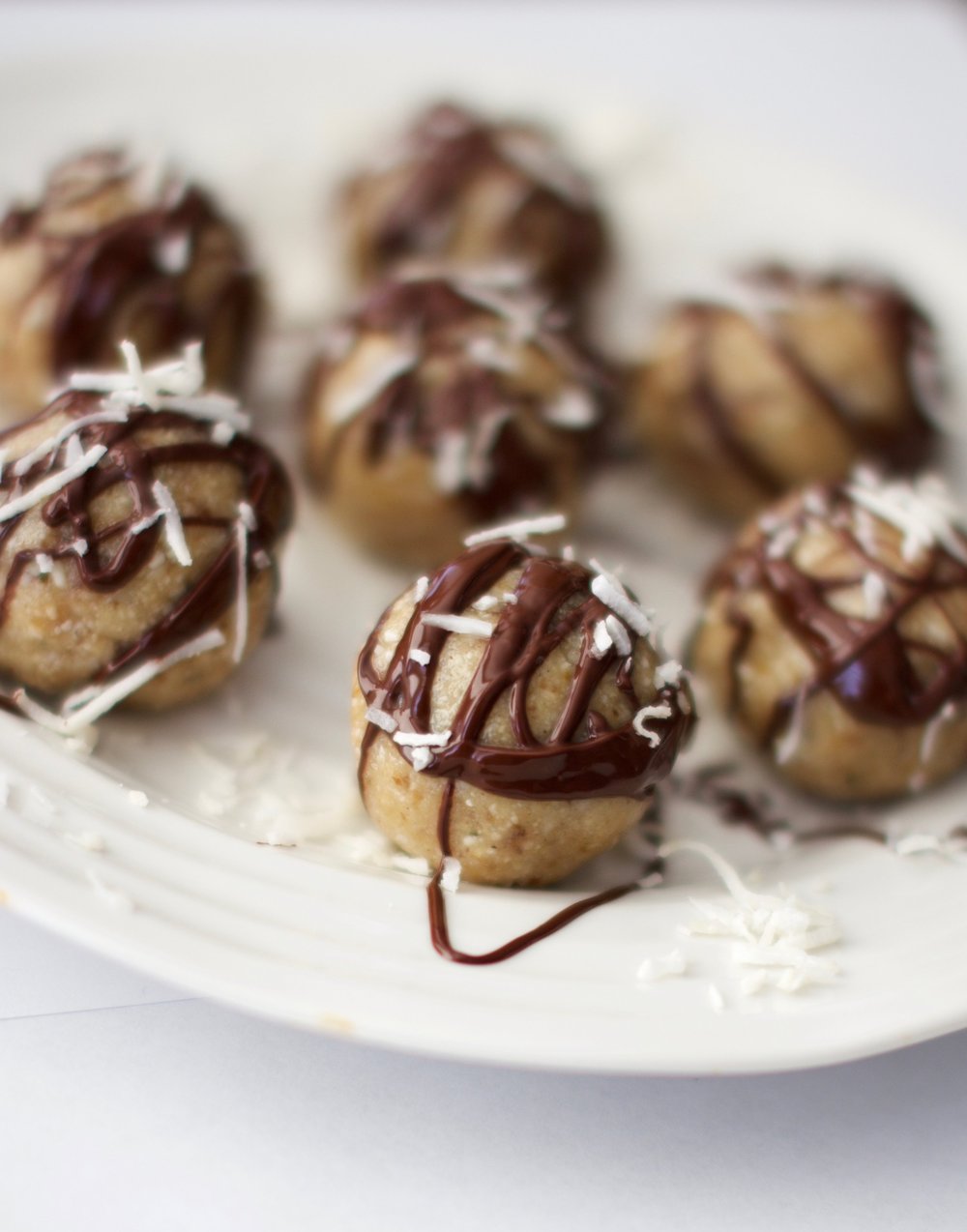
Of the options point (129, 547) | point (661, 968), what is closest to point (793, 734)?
point (661, 968)

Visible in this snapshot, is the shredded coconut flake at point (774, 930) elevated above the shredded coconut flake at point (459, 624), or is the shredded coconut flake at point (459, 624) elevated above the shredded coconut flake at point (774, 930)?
the shredded coconut flake at point (459, 624)

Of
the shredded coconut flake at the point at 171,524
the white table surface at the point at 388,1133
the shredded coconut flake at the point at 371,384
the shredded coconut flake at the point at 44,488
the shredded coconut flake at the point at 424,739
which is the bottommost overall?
the white table surface at the point at 388,1133

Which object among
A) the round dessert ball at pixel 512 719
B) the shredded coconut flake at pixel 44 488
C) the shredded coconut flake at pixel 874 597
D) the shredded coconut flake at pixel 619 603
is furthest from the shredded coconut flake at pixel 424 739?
the shredded coconut flake at pixel 874 597

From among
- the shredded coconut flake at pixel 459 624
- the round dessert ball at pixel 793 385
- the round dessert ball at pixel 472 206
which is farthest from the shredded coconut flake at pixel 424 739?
the round dessert ball at pixel 472 206

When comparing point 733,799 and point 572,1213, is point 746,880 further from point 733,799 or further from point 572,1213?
point 572,1213

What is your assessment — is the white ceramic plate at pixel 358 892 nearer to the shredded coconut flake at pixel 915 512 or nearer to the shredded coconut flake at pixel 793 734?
the shredded coconut flake at pixel 793 734

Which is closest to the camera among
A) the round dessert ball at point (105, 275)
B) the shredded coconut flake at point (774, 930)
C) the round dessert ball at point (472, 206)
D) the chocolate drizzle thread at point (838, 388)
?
the shredded coconut flake at point (774, 930)

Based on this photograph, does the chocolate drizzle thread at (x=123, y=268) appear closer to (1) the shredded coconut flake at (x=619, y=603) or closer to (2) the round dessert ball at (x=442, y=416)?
(2) the round dessert ball at (x=442, y=416)

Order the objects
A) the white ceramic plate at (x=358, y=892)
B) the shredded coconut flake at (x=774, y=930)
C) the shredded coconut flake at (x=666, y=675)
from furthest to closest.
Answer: the shredded coconut flake at (x=666, y=675) < the shredded coconut flake at (x=774, y=930) < the white ceramic plate at (x=358, y=892)

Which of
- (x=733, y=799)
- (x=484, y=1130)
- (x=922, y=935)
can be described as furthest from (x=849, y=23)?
(x=484, y=1130)

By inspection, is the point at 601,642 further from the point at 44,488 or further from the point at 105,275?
the point at 105,275

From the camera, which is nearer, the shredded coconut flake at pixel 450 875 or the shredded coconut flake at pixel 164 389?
the shredded coconut flake at pixel 450 875
